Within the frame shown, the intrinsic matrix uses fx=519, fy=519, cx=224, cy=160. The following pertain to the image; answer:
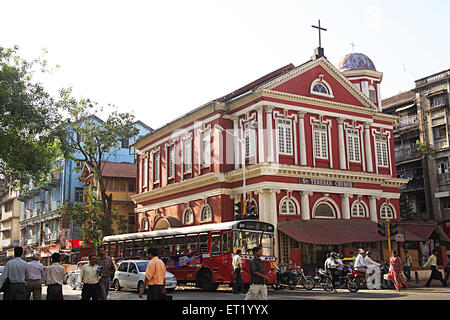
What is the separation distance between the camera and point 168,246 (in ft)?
89.2

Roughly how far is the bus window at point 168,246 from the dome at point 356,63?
22.5 meters

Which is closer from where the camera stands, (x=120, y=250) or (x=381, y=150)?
(x=120, y=250)

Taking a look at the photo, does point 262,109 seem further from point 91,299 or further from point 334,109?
point 91,299

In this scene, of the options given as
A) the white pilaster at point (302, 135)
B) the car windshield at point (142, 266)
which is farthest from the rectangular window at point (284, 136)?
Result: the car windshield at point (142, 266)

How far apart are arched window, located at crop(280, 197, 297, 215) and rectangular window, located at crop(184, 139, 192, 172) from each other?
8.71 metres

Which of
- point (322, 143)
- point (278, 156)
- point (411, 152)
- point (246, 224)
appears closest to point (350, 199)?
point (322, 143)

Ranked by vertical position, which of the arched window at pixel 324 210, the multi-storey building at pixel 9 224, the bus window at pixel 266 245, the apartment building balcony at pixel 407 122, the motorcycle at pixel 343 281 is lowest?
the motorcycle at pixel 343 281

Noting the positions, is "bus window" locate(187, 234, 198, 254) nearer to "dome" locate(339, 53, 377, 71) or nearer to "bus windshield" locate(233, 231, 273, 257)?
"bus windshield" locate(233, 231, 273, 257)

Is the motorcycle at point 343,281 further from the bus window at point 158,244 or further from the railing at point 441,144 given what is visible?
the railing at point 441,144

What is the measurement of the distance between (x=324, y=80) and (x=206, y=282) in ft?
59.5

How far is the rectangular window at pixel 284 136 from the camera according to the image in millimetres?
33000

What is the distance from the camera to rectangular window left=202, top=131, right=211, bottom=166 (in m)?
36.1

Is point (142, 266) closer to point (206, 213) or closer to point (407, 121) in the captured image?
point (206, 213)

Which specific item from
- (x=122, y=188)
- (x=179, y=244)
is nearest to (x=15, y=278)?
(x=179, y=244)
